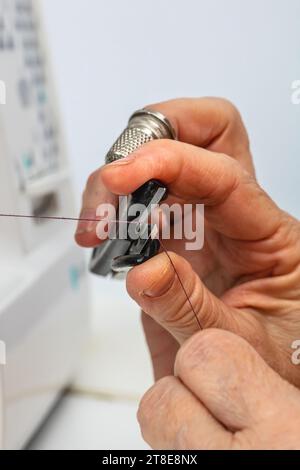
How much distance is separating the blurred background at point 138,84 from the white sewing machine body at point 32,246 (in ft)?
0.13

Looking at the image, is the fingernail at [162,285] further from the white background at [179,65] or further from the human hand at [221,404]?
the white background at [179,65]

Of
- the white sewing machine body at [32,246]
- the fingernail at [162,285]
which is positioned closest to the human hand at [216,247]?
the fingernail at [162,285]

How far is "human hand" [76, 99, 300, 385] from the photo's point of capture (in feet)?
1.25

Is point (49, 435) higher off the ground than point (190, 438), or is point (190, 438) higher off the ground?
point (190, 438)

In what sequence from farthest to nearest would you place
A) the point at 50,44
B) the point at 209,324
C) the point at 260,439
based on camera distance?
1. the point at 50,44
2. the point at 209,324
3. the point at 260,439

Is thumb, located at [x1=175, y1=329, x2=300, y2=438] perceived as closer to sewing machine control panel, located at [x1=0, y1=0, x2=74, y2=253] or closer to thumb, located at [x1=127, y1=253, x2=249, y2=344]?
thumb, located at [x1=127, y1=253, x2=249, y2=344]

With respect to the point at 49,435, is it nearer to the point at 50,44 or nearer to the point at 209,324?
the point at 209,324

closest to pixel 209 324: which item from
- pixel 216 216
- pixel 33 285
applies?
pixel 216 216

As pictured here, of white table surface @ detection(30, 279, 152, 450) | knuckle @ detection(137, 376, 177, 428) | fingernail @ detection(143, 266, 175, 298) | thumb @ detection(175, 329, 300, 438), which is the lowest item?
white table surface @ detection(30, 279, 152, 450)

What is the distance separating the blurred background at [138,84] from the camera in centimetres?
54

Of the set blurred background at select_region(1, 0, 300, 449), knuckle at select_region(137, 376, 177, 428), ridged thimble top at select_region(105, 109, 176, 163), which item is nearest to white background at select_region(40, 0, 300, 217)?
blurred background at select_region(1, 0, 300, 449)

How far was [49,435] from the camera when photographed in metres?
0.61

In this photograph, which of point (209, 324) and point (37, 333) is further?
point (37, 333)
